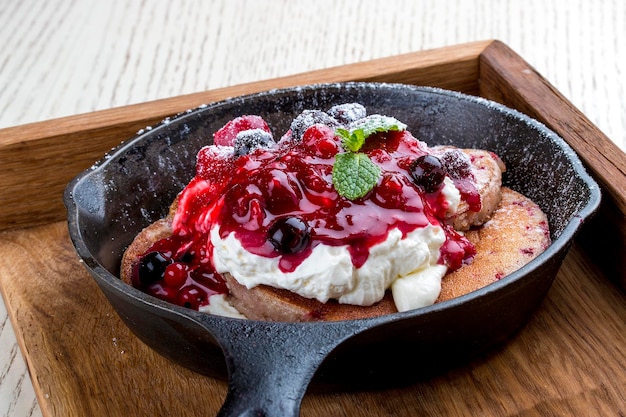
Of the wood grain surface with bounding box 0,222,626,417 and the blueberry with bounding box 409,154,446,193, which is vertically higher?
the blueberry with bounding box 409,154,446,193

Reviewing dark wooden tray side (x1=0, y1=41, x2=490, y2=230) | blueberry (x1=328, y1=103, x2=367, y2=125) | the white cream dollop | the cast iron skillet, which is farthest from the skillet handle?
dark wooden tray side (x1=0, y1=41, x2=490, y2=230)

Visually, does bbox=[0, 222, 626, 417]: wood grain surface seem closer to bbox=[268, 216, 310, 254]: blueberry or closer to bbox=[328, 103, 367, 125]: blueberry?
bbox=[268, 216, 310, 254]: blueberry

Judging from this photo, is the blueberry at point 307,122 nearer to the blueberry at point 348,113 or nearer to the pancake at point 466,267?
the blueberry at point 348,113

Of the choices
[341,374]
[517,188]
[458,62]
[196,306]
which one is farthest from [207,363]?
[458,62]

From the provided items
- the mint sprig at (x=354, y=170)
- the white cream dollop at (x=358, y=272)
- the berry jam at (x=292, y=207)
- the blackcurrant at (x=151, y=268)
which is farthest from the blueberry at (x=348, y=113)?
the blackcurrant at (x=151, y=268)

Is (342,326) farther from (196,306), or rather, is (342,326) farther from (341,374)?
(196,306)
